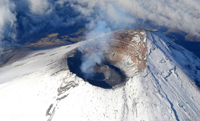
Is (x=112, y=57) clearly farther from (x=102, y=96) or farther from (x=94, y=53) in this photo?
(x=102, y=96)

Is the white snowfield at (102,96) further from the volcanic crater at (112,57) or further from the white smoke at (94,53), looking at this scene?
the white smoke at (94,53)

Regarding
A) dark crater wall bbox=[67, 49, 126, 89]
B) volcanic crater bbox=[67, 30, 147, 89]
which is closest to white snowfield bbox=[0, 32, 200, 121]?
dark crater wall bbox=[67, 49, 126, 89]

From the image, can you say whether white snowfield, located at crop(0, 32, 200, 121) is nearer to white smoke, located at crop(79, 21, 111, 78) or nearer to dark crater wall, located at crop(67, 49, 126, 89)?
dark crater wall, located at crop(67, 49, 126, 89)

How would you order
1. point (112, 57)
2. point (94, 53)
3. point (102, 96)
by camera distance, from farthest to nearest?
1. point (94, 53)
2. point (112, 57)
3. point (102, 96)

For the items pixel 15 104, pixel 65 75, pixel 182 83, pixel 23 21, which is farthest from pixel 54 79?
pixel 23 21

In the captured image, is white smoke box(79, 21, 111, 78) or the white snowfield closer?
the white snowfield

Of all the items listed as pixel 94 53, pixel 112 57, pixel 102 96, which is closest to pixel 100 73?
pixel 112 57
